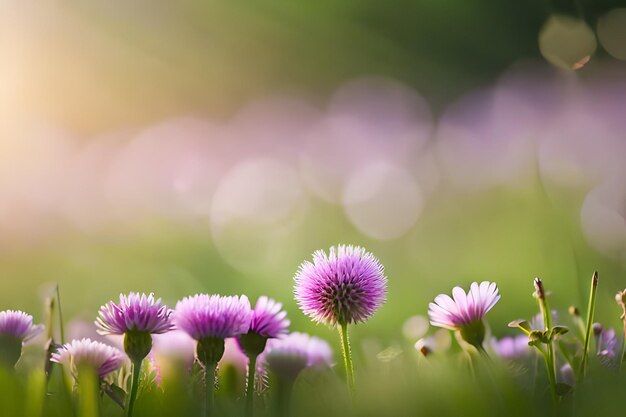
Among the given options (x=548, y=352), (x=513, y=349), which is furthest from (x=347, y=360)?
(x=513, y=349)

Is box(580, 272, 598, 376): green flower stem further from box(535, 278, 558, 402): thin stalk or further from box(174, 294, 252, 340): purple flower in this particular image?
box(174, 294, 252, 340): purple flower

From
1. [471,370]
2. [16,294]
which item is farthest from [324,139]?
[471,370]

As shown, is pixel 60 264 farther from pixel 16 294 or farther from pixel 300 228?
pixel 300 228

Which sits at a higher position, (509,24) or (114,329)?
(509,24)

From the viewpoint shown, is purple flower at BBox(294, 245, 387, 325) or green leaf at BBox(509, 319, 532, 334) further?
purple flower at BBox(294, 245, 387, 325)

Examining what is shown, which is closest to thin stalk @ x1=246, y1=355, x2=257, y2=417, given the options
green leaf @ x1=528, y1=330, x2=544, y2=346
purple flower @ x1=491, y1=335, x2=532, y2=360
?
green leaf @ x1=528, y1=330, x2=544, y2=346

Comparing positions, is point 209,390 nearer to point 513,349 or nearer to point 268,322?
point 268,322

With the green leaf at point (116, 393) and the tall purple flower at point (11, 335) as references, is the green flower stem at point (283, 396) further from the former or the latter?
the tall purple flower at point (11, 335)
